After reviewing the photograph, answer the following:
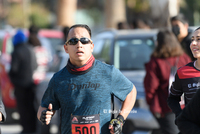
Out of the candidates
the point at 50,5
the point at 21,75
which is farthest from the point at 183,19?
the point at 50,5

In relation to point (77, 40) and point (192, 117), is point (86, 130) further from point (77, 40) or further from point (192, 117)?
point (192, 117)

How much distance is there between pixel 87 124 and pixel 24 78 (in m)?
4.45

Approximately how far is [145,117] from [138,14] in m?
32.5

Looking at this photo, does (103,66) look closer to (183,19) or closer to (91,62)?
(91,62)

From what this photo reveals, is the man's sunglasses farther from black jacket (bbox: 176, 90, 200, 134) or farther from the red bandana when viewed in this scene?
black jacket (bbox: 176, 90, 200, 134)

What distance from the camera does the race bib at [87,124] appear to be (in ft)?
9.82

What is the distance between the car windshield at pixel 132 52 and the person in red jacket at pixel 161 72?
1.54 metres

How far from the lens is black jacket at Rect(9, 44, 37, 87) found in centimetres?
715

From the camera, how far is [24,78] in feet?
23.7

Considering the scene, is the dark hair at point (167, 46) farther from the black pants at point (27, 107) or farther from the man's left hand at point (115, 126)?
the black pants at point (27, 107)

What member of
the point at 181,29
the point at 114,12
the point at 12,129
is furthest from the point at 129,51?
the point at 114,12

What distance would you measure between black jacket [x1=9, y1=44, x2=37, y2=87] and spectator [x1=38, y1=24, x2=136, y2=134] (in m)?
4.17

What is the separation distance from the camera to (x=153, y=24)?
10.0 meters

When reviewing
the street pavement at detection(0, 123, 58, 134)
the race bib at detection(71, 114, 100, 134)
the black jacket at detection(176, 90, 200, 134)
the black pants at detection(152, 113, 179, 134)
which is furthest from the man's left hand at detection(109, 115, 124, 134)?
the street pavement at detection(0, 123, 58, 134)
